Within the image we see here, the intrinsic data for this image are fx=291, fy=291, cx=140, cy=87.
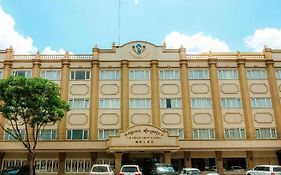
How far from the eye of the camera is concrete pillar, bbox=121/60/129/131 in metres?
40.2

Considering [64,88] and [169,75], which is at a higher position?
[169,75]

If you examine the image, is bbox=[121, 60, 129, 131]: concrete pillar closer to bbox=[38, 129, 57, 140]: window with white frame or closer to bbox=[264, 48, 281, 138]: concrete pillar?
bbox=[38, 129, 57, 140]: window with white frame

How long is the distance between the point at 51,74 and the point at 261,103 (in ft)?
101

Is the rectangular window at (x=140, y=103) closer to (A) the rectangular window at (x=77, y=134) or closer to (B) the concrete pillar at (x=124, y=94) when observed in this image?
(B) the concrete pillar at (x=124, y=94)

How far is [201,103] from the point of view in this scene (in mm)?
41656

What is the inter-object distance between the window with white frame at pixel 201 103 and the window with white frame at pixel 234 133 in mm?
4262

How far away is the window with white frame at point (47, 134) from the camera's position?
3962 cm

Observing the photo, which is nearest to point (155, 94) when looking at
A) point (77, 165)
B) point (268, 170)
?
point (77, 165)

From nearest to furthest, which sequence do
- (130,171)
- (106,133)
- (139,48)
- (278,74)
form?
(130,171) < (106,133) < (278,74) < (139,48)

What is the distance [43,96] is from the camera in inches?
1200

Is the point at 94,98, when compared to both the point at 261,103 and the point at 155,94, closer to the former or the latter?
the point at 155,94

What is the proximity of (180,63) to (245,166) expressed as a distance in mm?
16818

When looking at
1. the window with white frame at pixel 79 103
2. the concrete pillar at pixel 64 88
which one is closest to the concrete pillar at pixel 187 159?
the window with white frame at pixel 79 103

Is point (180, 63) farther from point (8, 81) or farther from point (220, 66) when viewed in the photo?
point (8, 81)
